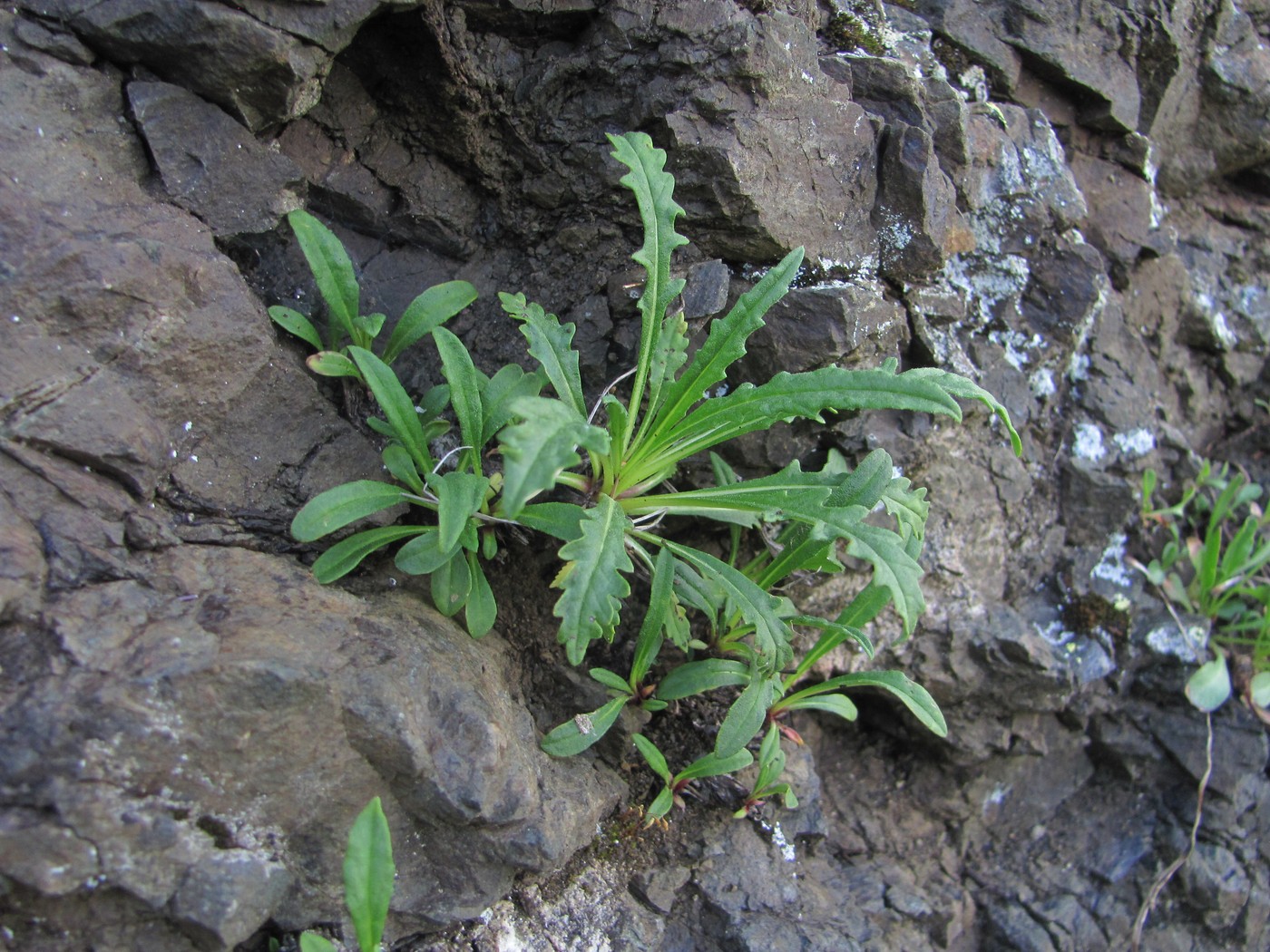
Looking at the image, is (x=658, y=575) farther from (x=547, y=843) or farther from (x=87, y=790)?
(x=87, y=790)

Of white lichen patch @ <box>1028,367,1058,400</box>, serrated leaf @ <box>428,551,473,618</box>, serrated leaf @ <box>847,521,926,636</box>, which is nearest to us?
serrated leaf @ <box>847,521,926,636</box>

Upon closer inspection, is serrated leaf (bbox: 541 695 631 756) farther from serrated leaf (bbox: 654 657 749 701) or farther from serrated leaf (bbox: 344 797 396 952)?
serrated leaf (bbox: 344 797 396 952)

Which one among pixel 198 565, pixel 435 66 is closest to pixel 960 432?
pixel 435 66

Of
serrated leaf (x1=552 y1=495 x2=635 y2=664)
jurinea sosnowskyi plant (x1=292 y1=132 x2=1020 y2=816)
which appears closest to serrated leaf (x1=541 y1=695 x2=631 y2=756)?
jurinea sosnowskyi plant (x1=292 y1=132 x2=1020 y2=816)

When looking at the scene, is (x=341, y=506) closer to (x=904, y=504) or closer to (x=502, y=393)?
(x=502, y=393)

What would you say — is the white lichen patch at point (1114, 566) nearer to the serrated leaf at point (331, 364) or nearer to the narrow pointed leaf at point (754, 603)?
the narrow pointed leaf at point (754, 603)

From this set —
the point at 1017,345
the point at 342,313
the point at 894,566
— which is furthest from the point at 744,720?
the point at 1017,345

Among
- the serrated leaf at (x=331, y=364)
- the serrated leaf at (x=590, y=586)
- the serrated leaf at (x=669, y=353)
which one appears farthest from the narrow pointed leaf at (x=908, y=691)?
the serrated leaf at (x=331, y=364)
